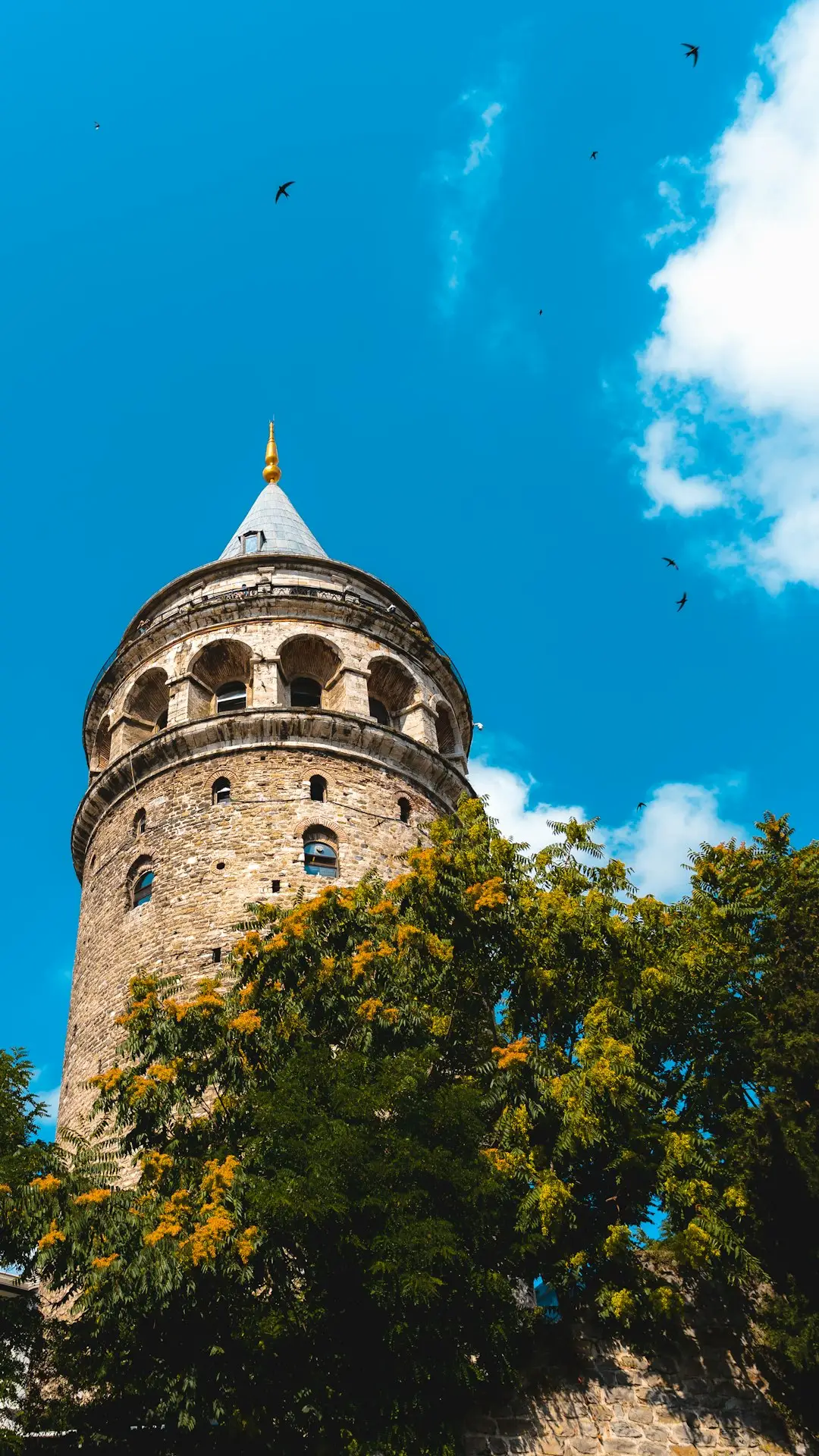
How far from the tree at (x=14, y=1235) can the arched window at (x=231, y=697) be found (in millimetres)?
10810

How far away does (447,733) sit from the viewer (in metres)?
26.0

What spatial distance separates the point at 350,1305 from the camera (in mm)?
11453

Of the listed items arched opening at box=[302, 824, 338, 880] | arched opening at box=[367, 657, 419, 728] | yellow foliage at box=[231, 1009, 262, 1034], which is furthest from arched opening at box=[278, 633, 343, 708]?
yellow foliage at box=[231, 1009, 262, 1034]

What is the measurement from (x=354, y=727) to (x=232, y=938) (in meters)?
4.96

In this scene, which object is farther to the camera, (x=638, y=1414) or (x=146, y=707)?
(x=146, y=707)

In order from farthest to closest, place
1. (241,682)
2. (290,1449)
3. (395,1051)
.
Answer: (241,682), (395,1051), (290,1449)

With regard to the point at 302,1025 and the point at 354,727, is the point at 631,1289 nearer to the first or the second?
the point at 302,1025

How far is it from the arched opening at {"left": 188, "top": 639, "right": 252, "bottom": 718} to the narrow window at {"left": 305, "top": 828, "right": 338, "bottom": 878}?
369 cm

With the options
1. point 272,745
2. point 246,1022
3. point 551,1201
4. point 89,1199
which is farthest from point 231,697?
point 551,1201

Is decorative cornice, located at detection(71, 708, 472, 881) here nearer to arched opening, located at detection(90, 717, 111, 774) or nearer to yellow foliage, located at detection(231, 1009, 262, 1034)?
arched opening, located at detection(90, 717, 111, 774)

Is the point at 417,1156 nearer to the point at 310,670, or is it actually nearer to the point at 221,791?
the point at 221,791

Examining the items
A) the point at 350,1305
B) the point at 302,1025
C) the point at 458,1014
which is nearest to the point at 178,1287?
the point at 350,1305

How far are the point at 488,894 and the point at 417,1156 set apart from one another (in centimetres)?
334

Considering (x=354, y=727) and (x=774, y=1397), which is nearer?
(x=774, y=1397)
